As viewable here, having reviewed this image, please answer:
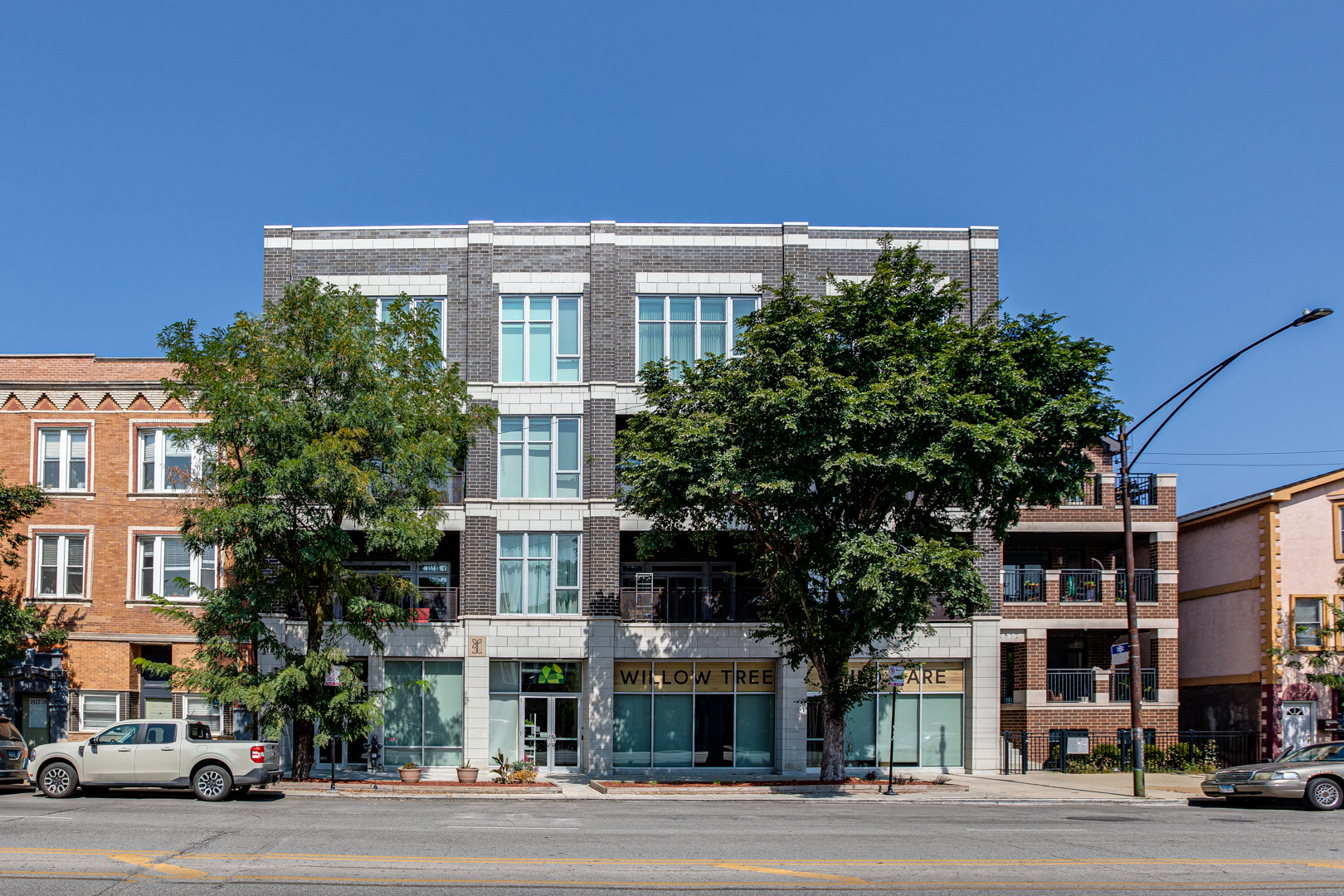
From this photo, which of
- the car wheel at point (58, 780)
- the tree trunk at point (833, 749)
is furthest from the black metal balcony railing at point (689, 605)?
the car wheel at point (58, 780)

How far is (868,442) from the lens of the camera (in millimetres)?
25547

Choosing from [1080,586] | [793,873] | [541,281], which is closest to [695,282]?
[541,281]

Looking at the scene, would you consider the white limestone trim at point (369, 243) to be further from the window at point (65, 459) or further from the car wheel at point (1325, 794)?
the car wheel at point (1325, 794)

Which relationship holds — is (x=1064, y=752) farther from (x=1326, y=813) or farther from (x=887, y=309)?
(x=887, y=309)

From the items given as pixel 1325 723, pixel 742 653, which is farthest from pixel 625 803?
pixel 1325 723

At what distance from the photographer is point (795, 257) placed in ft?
115

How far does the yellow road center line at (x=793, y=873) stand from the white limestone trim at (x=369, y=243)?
24.3 metres

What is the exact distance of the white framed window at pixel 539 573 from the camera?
34094 millimetres

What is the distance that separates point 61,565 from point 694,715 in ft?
60.5

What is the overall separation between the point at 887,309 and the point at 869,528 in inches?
201

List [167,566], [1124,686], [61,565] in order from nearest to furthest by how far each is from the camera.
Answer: [61,565] → [167,566] → [1124,686]

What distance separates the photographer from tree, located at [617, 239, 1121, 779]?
24797 mm

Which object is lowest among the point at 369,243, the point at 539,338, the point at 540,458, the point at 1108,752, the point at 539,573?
the point at 1108,752

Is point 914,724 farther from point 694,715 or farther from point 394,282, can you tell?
point 394,282
